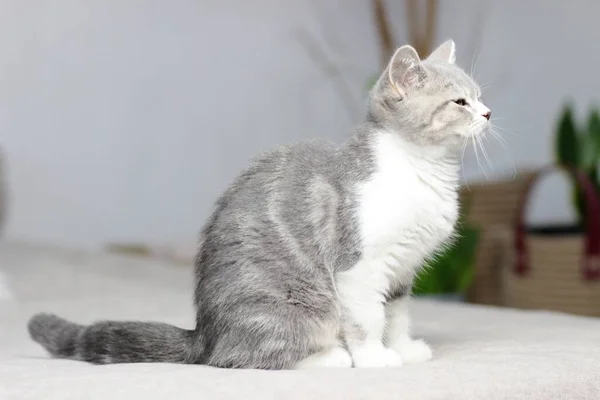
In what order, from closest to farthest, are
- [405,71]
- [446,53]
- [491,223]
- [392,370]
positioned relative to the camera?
[392,370] → [405,71] → [446,53] → [491,223]

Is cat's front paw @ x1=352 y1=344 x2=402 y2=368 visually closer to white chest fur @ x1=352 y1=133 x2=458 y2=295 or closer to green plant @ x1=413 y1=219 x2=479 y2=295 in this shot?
white chest fur @ x1=352 y1=133 x2=458 y2=295

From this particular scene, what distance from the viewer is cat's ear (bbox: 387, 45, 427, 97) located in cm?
131

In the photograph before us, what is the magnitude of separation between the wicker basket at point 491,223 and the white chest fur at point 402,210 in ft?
6.79

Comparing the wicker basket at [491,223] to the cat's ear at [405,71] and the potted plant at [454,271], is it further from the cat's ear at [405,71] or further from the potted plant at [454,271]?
the cat's ear at [405,71]

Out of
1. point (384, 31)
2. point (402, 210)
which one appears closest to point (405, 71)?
point (402, 210)

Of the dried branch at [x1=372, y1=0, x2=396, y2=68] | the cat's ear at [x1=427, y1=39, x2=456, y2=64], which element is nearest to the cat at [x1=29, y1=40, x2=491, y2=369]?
the cat's ear at [x1=427, y1=39, x2=456, y2=64]

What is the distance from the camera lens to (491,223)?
3830 millimetres

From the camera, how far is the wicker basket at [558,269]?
3.07 m

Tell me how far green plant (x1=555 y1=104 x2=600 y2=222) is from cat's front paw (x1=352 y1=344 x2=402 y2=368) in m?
2.20

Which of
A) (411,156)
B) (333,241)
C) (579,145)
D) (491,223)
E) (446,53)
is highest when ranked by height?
(579,145)

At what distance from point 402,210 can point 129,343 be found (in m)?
0.47

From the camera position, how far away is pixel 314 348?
1295 millimetres

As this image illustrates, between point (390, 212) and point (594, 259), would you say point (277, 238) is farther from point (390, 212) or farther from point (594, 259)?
point (594, 259)

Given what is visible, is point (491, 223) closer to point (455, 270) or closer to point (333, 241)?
point (455, 270)
